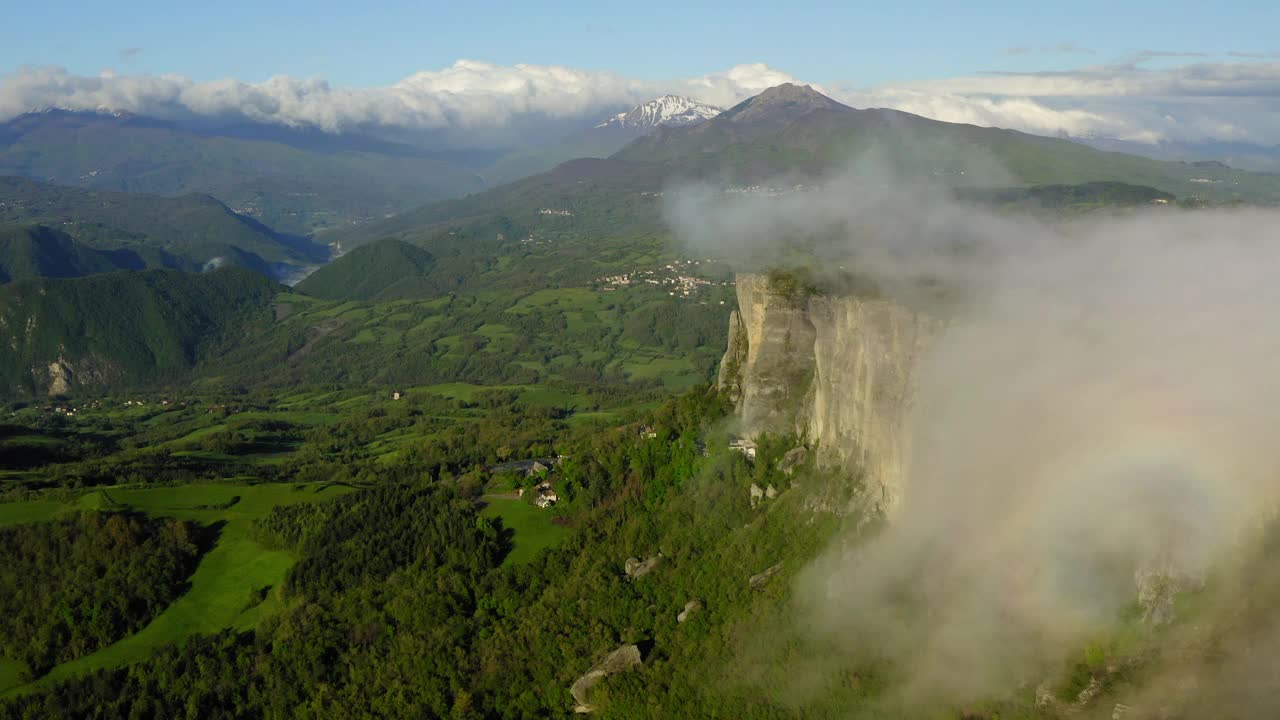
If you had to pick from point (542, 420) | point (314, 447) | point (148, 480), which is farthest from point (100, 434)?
point (542, 420)

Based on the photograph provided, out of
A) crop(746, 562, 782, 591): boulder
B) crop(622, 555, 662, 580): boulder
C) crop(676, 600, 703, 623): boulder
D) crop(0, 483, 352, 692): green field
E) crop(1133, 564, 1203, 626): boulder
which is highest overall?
crop(1133, 564, 1203, 626): boulder

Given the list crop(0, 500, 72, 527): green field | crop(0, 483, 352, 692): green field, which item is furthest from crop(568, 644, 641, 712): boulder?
crop(0, 500, 72, 527): green field

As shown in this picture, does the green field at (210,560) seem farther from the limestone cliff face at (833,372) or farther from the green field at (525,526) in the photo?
the limestone cliff face at (833,372)

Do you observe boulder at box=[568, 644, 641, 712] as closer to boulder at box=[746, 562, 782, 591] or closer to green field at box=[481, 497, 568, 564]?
boulder at box=[746, 562, 782, 591]

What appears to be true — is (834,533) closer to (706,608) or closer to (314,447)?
(706,608)

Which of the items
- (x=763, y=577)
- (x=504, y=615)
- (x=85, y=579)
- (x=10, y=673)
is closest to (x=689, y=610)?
(x=763, y=577)

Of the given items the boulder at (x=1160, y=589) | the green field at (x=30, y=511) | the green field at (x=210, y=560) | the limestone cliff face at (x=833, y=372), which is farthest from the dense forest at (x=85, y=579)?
the boulder at (x=1160, y=589)
